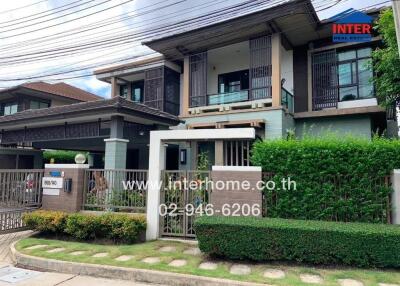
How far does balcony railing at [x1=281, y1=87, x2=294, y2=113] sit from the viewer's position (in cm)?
1239

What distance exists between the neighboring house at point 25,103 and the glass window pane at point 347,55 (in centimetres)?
1586

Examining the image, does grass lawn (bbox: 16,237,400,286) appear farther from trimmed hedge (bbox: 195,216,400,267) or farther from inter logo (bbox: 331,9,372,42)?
inter logo (bbox: 331,9,372,42)

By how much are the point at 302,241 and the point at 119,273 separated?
11.2 feet

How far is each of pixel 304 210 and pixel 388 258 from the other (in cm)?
177

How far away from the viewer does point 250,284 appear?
16.0 ft

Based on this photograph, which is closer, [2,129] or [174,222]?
[174,222]

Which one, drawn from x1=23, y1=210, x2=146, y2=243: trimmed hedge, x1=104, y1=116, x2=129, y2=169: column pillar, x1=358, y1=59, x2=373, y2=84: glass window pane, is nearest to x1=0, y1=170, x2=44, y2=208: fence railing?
x1=23, y1=210, x2=146, y2=243: trimmed hedge

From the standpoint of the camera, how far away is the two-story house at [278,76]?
11695 mm

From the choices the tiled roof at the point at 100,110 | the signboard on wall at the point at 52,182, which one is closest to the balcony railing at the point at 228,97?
the tiled roof at the point at 100,110

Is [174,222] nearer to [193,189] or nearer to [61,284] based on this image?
[193,189]

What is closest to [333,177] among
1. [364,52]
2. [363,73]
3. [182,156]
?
[363,73]

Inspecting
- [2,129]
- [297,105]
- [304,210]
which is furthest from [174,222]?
[2,129]

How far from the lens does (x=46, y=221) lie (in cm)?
796

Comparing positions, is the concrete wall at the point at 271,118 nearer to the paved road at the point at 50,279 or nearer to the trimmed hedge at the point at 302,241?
the trimmed hedge at the point at 302,241
